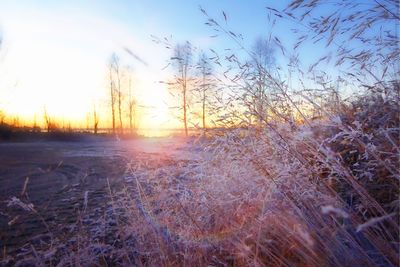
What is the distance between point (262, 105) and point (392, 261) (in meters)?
1.31

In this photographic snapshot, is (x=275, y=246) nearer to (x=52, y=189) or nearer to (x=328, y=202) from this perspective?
(x=328, y=202)

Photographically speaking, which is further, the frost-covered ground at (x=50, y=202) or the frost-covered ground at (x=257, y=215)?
the frost-covered ground at (x=50, y=202)

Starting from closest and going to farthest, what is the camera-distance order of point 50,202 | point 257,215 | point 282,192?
1. point 282,192
2. point 257,215
3. point 50,202

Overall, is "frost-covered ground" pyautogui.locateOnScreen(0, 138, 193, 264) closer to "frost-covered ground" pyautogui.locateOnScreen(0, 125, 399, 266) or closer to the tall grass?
"frost-covered ground" pyautogui.locateOnScreen(0, 125, 399, 266)

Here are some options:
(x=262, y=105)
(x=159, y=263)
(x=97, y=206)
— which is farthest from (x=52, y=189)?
(x=262, y=105)

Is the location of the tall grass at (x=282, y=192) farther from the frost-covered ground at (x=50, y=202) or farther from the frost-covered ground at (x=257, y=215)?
the frost-covered ground at (x=50, y=202)

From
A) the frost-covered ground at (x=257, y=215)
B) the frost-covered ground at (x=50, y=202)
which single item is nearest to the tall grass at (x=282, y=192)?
the frost-covered ground at (x=257, y=215)

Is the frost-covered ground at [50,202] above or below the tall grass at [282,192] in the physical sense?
below

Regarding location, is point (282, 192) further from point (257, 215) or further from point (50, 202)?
point (50, 202)

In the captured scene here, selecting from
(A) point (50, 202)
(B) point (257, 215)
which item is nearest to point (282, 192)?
(B) point (257, 215)

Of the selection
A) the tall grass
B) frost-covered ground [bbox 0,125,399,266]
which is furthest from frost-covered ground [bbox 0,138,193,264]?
the tall grass

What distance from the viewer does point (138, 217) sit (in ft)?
10.0

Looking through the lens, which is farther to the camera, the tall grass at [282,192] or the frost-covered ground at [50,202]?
the frost-covered ground at [50,202]

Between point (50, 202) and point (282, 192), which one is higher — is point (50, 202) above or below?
below
